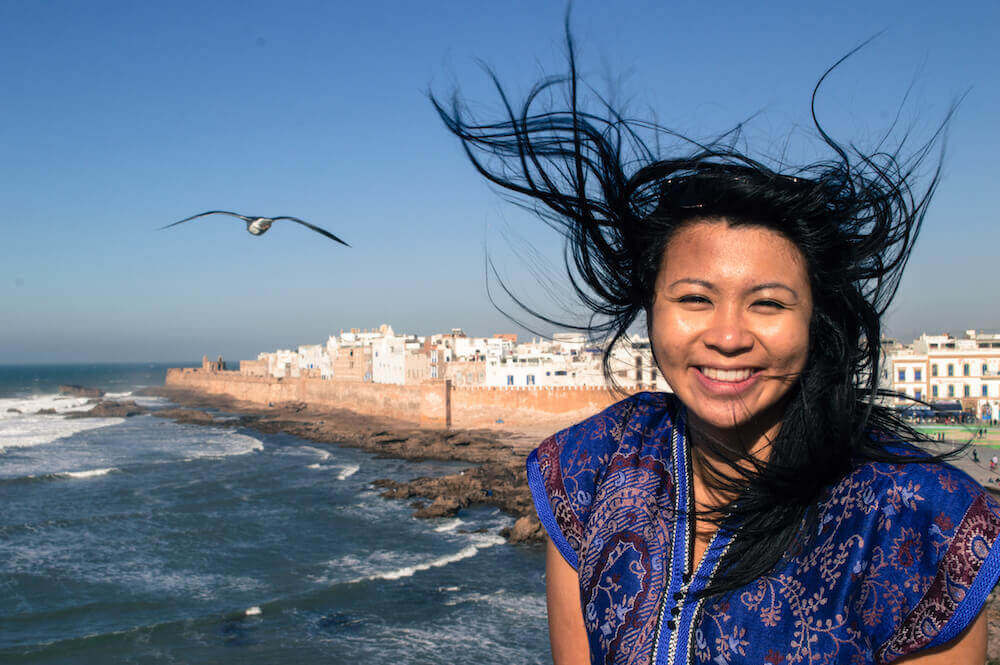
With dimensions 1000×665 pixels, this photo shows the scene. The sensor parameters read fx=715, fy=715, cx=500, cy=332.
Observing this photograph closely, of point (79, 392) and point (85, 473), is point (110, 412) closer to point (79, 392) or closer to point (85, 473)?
point (79, 392)

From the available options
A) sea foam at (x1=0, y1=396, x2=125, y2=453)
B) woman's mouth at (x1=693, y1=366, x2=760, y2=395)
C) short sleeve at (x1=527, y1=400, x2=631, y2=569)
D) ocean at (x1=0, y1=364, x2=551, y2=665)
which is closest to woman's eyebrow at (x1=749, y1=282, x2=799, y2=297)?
woman's mouth at (x1=693, y1=366, x2=760, y2=395)

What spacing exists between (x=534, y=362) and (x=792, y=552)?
36.4 metres

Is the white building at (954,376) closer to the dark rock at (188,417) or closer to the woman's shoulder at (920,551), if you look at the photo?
the woman's shoulder at (920,551)

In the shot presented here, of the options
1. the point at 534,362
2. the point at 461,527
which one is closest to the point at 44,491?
the point at 461,527

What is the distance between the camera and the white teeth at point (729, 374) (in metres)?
1.08

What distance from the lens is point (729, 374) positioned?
109 centimetres

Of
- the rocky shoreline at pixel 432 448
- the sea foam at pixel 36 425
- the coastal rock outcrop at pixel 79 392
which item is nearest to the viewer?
the rocky shoreline at pixel 432 448

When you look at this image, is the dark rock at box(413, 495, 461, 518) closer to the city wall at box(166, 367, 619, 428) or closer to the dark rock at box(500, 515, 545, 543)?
the dark rock at box(500, 515, 545, 543)

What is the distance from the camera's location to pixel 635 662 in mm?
1061

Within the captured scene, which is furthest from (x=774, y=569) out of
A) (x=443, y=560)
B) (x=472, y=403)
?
(x=472, y=403)

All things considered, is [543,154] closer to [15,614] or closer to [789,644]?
[789,644]

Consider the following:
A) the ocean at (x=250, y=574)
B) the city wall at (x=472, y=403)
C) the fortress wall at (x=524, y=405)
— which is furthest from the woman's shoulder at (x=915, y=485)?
the fortress wall at (x=524, y=405)

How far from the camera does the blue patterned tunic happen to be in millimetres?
859

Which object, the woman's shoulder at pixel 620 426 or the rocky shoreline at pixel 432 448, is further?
the rocky shoreline at pixel 432 448
